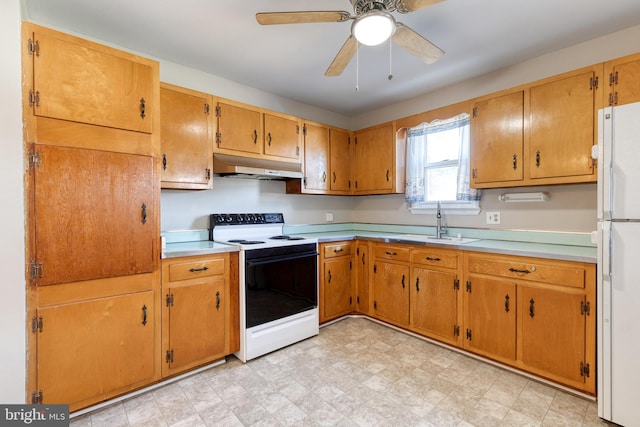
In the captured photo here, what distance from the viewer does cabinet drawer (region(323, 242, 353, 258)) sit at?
314cm

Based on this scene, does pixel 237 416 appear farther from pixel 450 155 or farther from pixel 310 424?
pixel 450 155

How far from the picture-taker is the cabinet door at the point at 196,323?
2.14 meters

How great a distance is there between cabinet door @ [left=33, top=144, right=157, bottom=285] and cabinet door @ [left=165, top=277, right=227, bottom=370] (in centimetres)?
Result: 34

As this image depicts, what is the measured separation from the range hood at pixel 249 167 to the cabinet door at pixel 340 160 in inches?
25.4

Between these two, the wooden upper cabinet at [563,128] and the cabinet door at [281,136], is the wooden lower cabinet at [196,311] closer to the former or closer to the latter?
the cabinet door at [281,136]

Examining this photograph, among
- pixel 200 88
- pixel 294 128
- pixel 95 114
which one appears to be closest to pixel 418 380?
pixel 294 128

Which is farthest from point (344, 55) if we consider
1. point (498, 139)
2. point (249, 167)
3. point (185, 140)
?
point (498, 139)

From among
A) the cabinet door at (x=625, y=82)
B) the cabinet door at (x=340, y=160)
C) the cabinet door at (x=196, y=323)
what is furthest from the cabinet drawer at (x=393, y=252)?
the cabinet door at (x=625, y=82)

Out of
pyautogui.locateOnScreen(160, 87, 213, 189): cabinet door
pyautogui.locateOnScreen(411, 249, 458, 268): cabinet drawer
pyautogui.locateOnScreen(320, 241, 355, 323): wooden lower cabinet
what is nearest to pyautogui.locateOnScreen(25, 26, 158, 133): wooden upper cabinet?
pyautogui.locateOnScreen(160, 87, 213, 189): cabinet door

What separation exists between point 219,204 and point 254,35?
5.08 ft

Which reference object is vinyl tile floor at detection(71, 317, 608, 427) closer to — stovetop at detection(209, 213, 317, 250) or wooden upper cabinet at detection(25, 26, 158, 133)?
stovetop at detection(209, 213, 317, 250)

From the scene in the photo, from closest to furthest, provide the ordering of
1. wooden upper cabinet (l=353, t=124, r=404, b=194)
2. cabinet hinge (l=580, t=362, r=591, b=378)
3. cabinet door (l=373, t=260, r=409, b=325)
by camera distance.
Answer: cabinet hinge (l=580, t=362, r=591, b=378) < cabinet door (l=373, t=260, r=409, b=325) < wooden upper cabinet (l=353, t=124, r=404, b=194)

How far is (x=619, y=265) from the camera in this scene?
1.61 m

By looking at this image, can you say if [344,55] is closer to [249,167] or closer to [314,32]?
[314,32]
